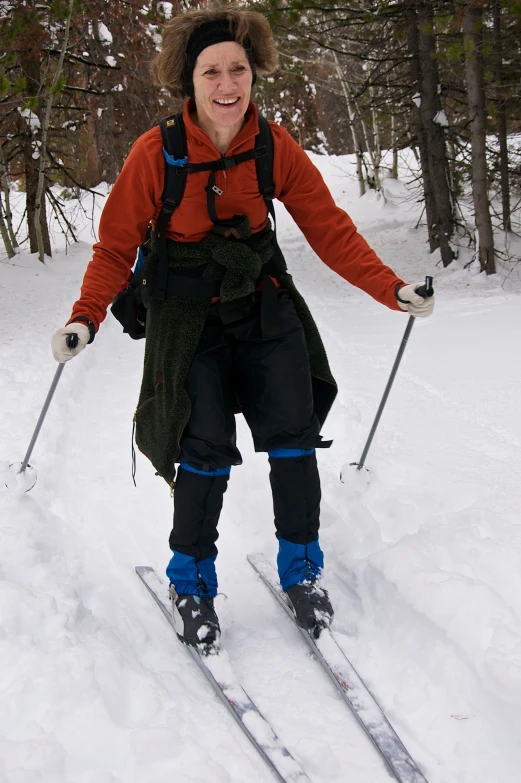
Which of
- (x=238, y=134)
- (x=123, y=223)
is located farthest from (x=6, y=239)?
(x=238, y=134)

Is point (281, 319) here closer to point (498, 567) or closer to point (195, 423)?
point (195, 423)

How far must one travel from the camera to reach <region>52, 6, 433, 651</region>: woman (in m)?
2.46

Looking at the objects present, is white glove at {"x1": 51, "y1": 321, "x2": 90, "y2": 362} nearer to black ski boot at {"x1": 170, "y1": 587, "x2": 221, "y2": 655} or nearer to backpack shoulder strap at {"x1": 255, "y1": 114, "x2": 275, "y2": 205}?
backpack shoulder strap at {"x1": 255, "y1": 114, "x2": 275, "y2": 205}

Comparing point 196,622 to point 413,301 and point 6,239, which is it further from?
point 6,239

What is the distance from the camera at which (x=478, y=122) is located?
1032 centimetres

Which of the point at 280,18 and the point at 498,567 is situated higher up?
the point at 280,18

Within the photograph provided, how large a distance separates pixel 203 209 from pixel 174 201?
114mm

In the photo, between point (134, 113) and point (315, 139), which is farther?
point (315, 139)

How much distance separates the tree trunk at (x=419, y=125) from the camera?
11.6m

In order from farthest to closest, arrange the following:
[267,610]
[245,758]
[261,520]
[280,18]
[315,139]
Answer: [315,139] < [280,18] < [261,520] < [267,610] < [245,758]

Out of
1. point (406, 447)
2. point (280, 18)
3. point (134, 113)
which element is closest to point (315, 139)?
point (134, 113)

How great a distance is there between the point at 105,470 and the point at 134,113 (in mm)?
13361

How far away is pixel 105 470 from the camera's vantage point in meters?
4.42

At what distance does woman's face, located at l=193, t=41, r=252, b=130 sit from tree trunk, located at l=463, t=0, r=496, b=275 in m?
7.75
